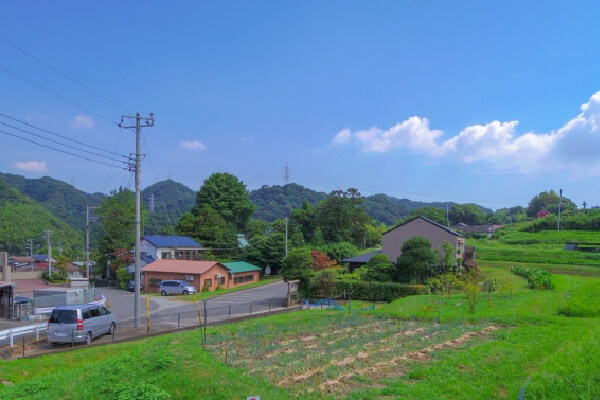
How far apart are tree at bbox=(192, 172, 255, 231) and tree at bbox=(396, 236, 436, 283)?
31.9m

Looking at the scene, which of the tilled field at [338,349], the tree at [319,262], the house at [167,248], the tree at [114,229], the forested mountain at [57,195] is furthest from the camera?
the forested mountain at [57,195]

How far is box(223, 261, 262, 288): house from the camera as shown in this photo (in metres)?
40.1

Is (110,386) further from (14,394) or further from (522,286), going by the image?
(522,286)

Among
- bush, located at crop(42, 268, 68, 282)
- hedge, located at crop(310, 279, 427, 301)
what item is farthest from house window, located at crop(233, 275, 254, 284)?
bush, located at crop(42, 268, 68, 282)

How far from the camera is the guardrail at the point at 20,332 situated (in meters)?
13.4

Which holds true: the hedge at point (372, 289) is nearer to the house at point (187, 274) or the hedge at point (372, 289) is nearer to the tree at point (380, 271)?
the tree at point (380, 271)

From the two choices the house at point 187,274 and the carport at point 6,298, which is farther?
the house at point 187,274

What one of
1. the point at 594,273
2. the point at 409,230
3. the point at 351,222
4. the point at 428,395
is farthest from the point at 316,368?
the point at 351,222

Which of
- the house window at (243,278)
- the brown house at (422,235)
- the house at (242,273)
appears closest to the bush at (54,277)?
the house at (242,273)

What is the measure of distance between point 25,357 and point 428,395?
1175cm

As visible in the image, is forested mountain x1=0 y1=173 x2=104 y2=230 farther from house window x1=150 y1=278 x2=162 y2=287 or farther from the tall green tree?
house window x1=150 y1=278 x2=162 y2=287

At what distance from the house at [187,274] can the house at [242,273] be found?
116 cm

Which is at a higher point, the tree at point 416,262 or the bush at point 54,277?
the tree at point 416,262

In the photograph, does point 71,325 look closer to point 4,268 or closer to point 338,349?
point 338,349
